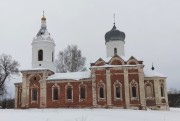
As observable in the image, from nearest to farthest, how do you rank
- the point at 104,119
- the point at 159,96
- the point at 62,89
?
the point at 104,119 → the point at 159,96 → the point at 62,89

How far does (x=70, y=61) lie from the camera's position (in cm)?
4378

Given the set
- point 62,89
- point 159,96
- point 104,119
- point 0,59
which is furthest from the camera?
point 0,59

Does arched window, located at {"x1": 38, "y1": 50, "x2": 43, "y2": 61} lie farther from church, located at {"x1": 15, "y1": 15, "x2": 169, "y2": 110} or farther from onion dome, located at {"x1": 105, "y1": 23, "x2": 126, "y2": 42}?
onion dome, located at {"x1": 105, "y1": 23, "x2": 126, "y2": 42}

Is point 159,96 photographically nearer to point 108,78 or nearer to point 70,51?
point 108,78

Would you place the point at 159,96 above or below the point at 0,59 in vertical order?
below

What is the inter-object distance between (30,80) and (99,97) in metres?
9.11

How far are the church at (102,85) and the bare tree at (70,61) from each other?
759 cm

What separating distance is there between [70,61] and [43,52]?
828 centimetres

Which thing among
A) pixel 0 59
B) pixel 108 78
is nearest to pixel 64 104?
pixel 108 78

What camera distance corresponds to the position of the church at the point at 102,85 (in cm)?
3180

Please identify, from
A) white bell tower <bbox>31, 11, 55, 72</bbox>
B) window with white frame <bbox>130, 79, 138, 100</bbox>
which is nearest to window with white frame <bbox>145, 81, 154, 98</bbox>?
window with white frame <bbox>130, 79, 138, 100</bbox>

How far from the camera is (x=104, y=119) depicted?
60.5 ft

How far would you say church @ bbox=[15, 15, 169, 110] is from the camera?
1252 inches

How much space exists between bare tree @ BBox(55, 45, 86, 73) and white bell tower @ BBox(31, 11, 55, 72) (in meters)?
7.07
